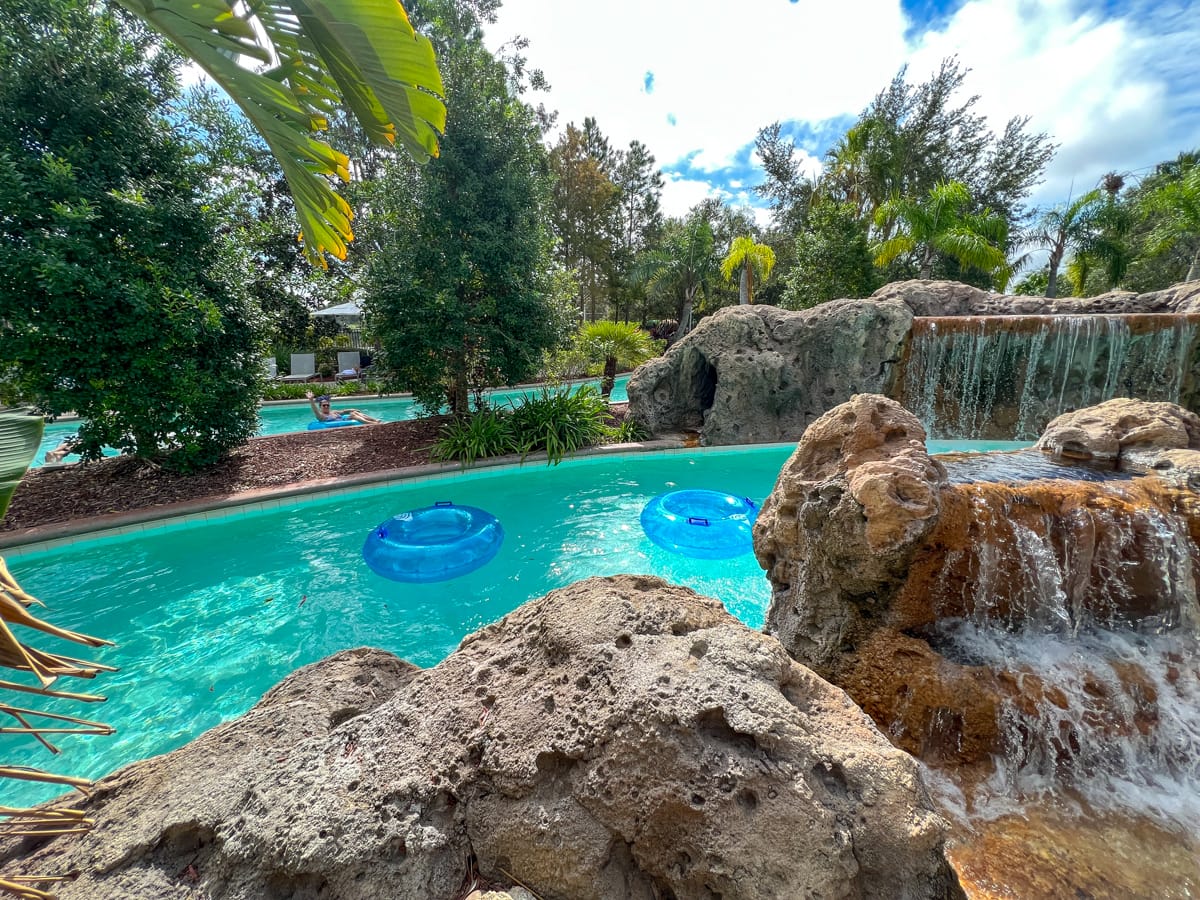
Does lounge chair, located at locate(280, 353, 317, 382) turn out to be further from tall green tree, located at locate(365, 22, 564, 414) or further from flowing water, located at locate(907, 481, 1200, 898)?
flowing water, located at locate(907, 481, 1200, 898)

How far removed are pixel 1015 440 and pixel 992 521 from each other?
357 inches

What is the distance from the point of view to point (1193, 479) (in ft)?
10.3

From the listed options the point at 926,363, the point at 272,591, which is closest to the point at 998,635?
the point at 272,591

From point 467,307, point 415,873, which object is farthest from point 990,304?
point 415,873

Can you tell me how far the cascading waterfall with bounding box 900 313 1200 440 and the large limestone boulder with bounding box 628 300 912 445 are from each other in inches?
28.5

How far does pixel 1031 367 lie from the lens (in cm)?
918

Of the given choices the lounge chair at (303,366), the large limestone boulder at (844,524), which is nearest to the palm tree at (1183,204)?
the large limestone boulder at (844,524)

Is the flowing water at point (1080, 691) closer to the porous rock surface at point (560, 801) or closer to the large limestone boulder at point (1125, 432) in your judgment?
the large limestone boulder at point (1125, 432)

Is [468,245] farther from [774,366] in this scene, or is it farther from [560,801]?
[560,801]

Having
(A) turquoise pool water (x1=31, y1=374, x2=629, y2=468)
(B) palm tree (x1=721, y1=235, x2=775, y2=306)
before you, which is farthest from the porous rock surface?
(B) palm tree (x1=721, y1=235, x2=775, y2=306)

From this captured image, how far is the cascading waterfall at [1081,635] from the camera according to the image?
262 centimetres

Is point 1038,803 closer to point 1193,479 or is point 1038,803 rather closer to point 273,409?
point 1193,479

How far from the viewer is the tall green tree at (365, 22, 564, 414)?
8359 mm

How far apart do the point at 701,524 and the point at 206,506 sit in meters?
6.84
